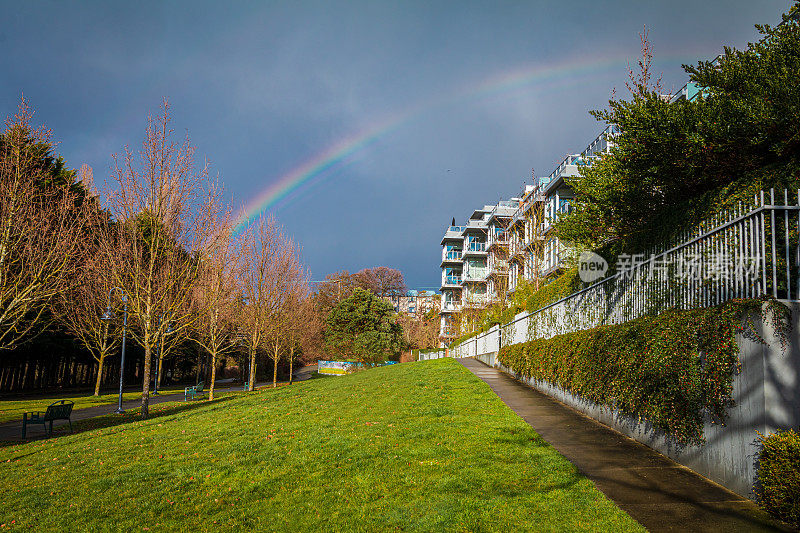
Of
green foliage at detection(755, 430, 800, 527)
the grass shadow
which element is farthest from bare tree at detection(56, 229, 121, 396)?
green foliage at detection(755, 430, 800, 527)

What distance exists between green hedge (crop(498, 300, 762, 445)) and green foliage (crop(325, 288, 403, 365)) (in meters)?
42.1

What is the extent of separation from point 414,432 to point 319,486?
2874mm

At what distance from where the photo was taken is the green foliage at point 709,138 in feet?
30.1

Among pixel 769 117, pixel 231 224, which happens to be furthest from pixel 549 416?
pixel 231 224

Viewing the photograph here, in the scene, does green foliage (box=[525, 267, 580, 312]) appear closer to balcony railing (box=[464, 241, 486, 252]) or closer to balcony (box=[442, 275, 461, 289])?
balcony railing (box=[464, 241, 486, 252])

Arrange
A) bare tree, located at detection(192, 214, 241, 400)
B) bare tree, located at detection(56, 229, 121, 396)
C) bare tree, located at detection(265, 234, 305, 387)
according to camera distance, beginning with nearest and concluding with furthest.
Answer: bare tree, located at detection(192, 214, 241, 400) → bare tree, located at detection(56, 229, 121, 396) → bare tree, located at detection(265, 234, 305, 387)

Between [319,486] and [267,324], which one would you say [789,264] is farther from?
[267,324]

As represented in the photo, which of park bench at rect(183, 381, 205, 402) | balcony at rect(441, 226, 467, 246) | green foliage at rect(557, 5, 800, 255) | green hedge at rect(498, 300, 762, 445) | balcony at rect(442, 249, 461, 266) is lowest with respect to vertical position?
park bench at rect(183, 381, 205, 402)

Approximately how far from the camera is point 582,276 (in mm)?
14906

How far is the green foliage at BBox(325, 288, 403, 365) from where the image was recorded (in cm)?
5188

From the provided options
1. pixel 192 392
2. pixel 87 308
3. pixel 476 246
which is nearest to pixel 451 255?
pixel 476 246

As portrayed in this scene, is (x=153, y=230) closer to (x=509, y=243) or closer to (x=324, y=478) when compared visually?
(x=324, y=478)

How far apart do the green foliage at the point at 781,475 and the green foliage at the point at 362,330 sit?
155ft

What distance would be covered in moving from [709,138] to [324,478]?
10.1 meters
